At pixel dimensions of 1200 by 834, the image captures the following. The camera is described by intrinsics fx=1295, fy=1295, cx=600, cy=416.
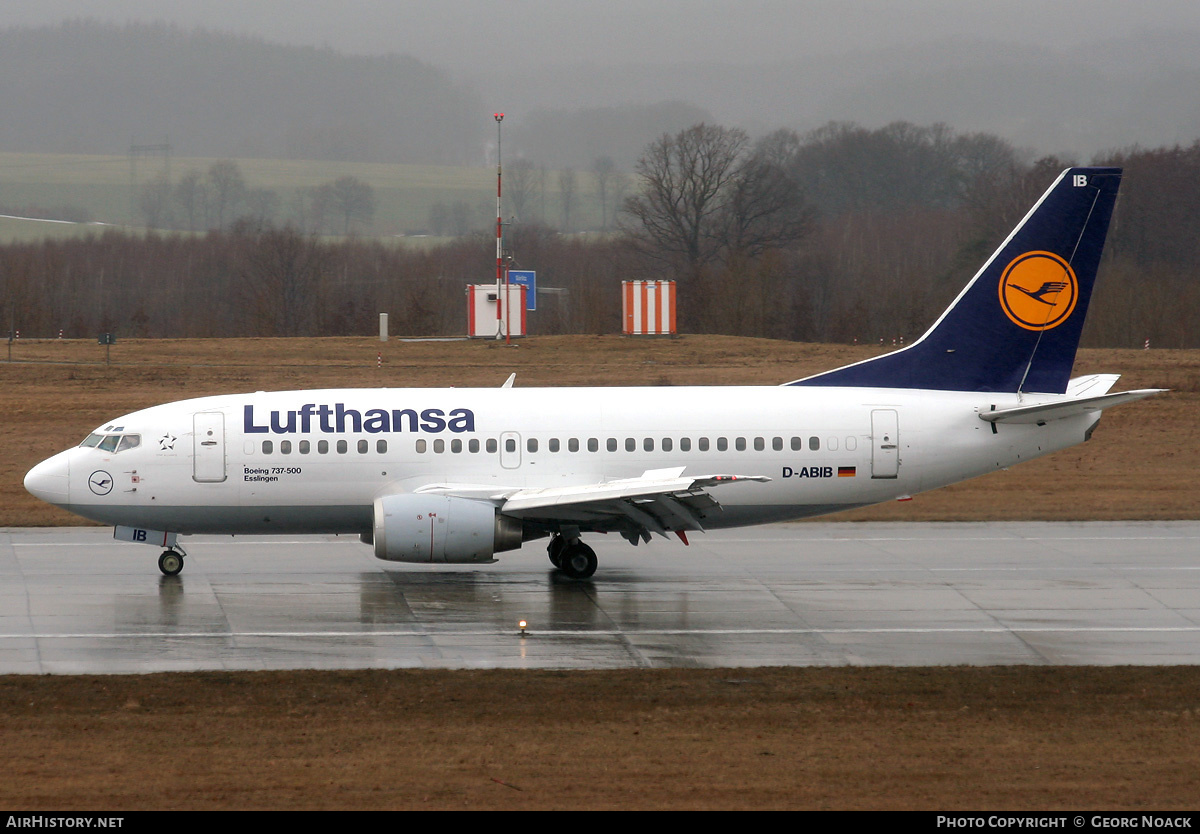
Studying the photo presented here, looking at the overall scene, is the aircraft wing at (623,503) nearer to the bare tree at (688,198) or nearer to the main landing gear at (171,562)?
the main landing gear at (171,562)

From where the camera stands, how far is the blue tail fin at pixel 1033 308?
25312 mm

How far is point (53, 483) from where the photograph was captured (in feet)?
78.6

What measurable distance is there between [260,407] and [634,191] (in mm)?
121312

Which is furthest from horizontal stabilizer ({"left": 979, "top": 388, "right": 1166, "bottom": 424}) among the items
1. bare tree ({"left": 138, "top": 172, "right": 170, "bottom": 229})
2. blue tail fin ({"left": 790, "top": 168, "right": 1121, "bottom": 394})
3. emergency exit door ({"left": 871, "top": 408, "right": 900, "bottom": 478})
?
bare tree ({"left": 138, "top": 172, "right": 170, "bottom": 229})

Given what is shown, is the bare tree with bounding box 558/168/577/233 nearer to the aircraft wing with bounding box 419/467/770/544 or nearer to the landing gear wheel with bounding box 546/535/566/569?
the landing gear wheel with bounding box 546/535/566/569

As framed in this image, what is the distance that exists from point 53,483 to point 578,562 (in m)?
9.83

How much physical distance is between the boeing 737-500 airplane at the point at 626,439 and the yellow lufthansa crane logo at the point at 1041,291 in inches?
1.1

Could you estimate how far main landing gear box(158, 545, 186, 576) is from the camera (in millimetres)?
24453

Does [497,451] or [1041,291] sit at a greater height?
[1041,291]

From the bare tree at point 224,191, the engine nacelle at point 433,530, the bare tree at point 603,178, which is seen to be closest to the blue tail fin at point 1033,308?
the engine nacelle at point 433,530

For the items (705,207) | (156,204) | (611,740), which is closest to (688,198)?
(705,207)

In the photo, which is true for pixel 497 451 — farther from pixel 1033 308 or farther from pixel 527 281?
pixel 527 281

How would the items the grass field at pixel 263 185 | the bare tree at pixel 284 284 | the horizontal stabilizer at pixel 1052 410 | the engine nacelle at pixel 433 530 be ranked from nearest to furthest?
the engine nacelle at pixel 433 530 < the horizontal stabilizer at pixel 1052 410 < the bare tree at pixel 284 284 < the grass field at pixel 263 185

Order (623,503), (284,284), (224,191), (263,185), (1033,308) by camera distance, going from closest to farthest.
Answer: (623,503) → (1033,308) → (284,284) → (224,191) → (263,185)
